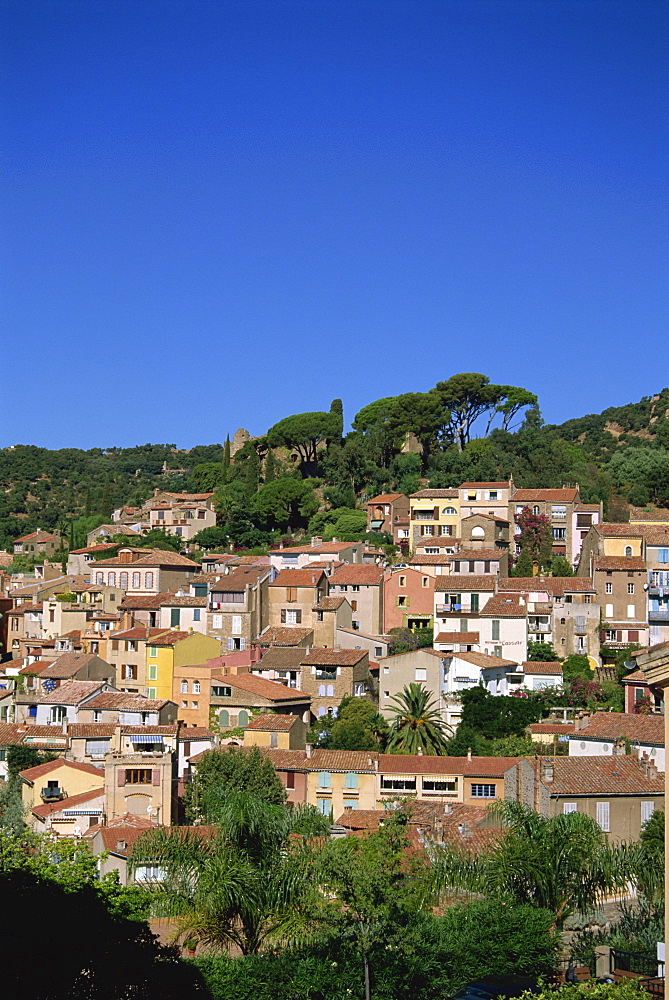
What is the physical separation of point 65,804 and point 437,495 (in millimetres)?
31534

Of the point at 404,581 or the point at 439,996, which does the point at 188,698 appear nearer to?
the point at 404,581

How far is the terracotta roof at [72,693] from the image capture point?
46312mm

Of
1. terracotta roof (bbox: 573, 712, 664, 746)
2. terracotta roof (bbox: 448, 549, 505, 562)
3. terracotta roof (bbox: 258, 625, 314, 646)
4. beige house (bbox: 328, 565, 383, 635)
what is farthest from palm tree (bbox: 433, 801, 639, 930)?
terracotta roof (bbox: 448, 549, 505, 562)

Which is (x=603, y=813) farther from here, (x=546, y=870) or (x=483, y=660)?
(x=483, y=660)

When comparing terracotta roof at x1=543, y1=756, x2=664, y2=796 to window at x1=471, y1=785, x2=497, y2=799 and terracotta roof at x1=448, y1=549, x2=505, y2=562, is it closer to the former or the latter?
window at x1=471, y1=785, x2=497, y2=799

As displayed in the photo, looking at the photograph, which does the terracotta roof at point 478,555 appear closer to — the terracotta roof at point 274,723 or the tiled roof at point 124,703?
the terracotta roof at point 274,723

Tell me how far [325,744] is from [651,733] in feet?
42.9

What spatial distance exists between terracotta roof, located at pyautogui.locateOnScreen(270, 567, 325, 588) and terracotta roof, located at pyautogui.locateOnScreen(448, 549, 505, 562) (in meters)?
6.47

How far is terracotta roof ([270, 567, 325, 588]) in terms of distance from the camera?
53750 millimetres

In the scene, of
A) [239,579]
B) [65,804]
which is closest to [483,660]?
[239,579]

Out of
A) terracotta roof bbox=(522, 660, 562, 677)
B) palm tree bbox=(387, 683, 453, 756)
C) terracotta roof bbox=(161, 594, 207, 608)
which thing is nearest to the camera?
palm tree bbox=(387, 683, 453, 756)

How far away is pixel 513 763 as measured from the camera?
37.0 meters

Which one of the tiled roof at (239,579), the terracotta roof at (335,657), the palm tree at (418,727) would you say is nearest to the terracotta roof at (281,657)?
the terracotta roof at (335,657)

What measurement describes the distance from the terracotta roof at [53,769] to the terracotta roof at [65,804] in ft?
4.59
